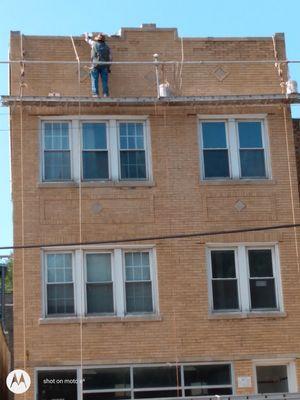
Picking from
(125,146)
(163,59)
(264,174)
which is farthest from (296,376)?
(163,59)

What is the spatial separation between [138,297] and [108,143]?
387 centimetres

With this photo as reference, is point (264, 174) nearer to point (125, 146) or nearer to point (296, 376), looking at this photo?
point (125, 146)

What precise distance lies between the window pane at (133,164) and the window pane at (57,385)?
193 inches

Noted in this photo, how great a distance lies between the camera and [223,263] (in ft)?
66.0

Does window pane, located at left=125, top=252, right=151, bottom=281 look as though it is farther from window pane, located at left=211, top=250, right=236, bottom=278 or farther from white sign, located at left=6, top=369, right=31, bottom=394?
white sign, located at left=6, top=369, right=31, bottom=394

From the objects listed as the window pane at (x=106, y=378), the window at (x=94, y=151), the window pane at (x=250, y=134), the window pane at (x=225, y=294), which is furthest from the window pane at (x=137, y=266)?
the window pane at (x=250, y=134)

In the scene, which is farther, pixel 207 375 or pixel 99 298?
pixel 99 298

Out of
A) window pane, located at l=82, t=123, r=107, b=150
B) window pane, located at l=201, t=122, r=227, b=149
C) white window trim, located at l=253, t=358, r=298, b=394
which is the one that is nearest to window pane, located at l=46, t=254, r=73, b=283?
window pane, located at l=82, t=123, r=107, b=150

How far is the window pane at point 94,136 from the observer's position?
67.5ft

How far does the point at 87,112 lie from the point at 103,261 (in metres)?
3.69

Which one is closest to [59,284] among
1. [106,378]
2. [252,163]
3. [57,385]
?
[57,385]

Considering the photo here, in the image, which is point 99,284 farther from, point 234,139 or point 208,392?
point 234,139

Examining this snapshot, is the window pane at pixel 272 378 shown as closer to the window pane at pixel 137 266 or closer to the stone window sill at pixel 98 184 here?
the window pane at pixel 137 266

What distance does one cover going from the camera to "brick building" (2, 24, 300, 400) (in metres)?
19.1
